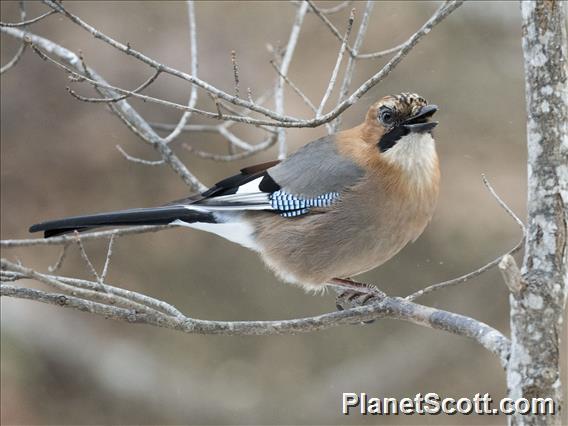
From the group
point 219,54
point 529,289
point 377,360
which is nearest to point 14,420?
point 377,360

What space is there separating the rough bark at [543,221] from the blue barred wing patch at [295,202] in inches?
75.3

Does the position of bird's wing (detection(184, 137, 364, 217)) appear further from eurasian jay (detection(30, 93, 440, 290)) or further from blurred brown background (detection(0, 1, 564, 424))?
blurred brown background (detection(0, 1, 564, 424))

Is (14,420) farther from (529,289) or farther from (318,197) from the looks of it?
(529,289)

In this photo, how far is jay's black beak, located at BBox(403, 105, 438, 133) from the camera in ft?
14.1

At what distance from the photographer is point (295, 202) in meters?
4.93

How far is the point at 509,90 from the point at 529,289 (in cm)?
580

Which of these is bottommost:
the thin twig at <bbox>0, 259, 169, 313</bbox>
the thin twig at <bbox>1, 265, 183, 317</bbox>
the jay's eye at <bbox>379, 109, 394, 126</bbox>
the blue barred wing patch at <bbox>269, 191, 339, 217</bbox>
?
the thin twig at <bbox>0, 259, 169, 313</bbox>

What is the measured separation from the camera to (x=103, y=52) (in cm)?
847

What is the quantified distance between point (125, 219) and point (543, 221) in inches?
94.8

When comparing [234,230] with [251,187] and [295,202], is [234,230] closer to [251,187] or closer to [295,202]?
[251,187]

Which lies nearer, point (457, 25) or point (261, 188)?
point (261, 188)

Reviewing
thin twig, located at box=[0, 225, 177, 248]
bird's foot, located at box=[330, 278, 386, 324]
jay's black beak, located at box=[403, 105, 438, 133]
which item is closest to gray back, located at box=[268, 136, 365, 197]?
jay's black beak, located at box=[403, 105, 438, 133]

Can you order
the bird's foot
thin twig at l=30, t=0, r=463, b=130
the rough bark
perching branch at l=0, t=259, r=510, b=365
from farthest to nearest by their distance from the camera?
the bird's foot → thin twig at l=30, t=0, r=463, b=130 → perching branch at l=0, t=259, r=510, b=365 → the rough bark

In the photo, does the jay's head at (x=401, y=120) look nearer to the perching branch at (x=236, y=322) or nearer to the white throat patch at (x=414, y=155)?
the white throat patch at (x=414, y=155)
